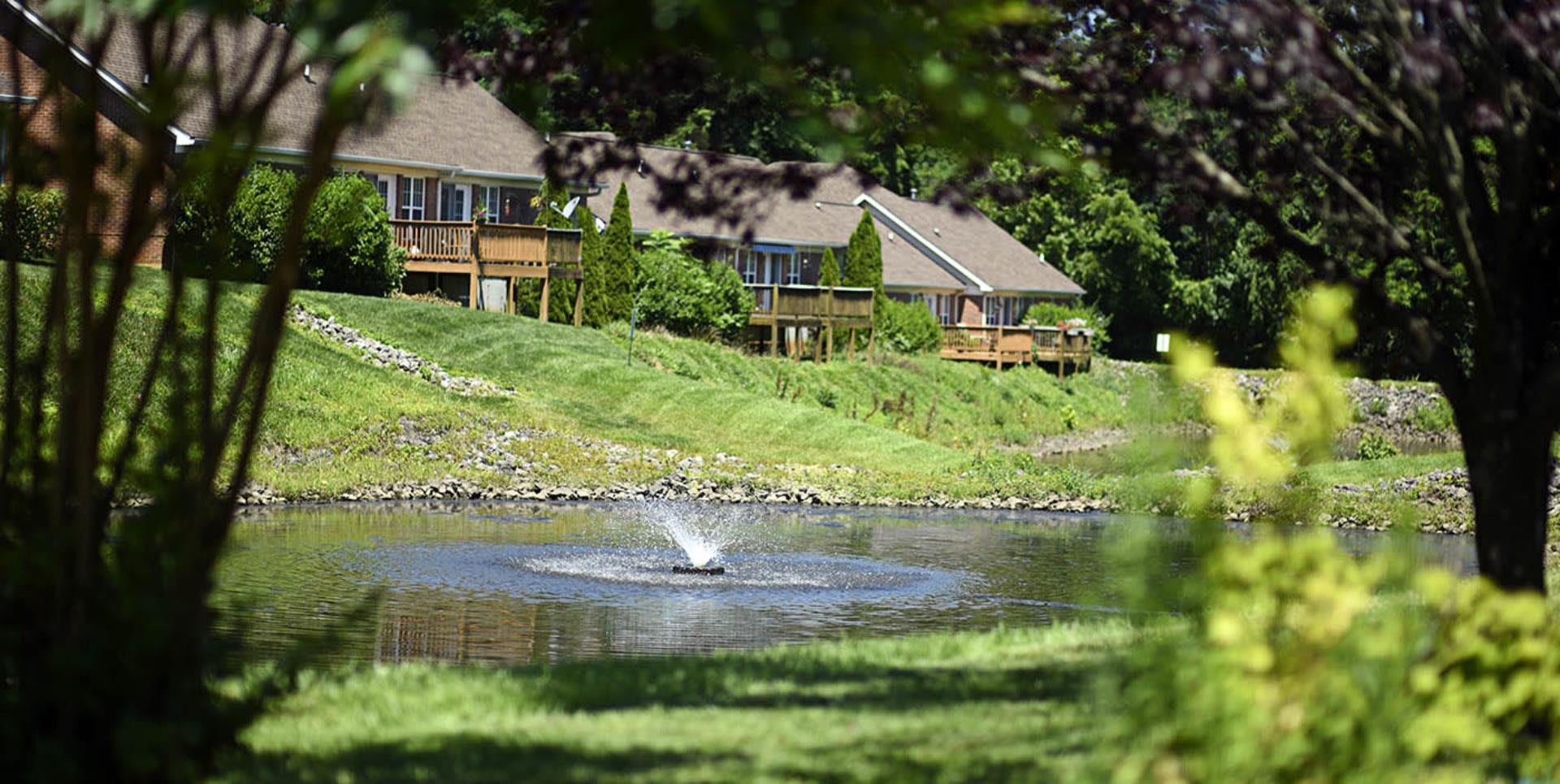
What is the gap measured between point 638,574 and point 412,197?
32.9 meters

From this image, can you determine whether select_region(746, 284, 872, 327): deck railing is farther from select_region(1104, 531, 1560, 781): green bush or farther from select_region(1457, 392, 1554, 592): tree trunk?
select_region(1104, 531, 1560, 781): green bush

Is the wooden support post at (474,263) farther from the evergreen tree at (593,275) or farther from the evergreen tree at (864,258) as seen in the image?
the evergreen tree at (864,258)

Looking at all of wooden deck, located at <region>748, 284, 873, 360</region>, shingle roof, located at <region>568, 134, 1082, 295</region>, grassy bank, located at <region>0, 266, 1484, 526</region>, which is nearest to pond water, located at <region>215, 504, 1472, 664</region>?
grassy bank, located at <region>0, 266, 1484, 526</region>

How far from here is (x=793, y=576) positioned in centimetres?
2077

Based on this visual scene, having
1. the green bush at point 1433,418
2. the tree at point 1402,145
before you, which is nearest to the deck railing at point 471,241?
the green bush at point 1433,418

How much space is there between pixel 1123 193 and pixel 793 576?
202 feet

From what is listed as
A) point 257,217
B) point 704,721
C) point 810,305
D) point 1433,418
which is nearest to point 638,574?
point 704,721

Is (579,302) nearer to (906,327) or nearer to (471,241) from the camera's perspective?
(471,241)

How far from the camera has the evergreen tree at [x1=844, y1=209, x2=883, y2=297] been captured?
212 feet

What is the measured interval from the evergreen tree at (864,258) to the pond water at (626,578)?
1406 inches

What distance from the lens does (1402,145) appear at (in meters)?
9.60

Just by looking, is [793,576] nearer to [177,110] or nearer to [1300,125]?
[1300,125]

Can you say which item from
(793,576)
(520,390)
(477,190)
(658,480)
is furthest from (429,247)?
(793,576)

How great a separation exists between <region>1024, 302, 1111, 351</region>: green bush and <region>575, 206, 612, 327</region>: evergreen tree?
27.6 metres
